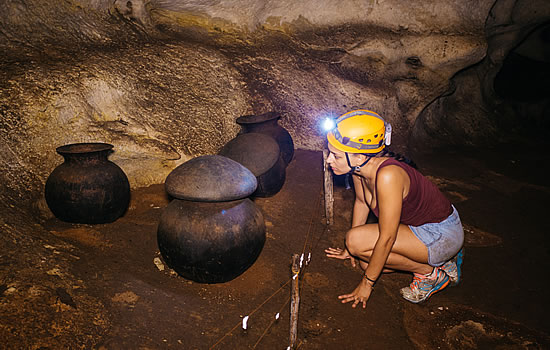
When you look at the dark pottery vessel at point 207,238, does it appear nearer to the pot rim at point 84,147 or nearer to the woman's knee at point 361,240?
the woman's knee at point 361,240

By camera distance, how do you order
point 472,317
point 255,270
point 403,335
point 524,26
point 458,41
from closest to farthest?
point 403,335
point 472,317
point 255,270
point 458,41
point 524,26

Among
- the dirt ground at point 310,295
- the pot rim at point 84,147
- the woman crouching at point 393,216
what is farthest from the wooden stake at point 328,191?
the pot rim at point 84,147

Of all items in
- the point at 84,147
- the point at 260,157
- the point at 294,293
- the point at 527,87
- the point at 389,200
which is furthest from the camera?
the point at 527,87

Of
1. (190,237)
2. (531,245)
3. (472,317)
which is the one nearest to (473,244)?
(531,245)

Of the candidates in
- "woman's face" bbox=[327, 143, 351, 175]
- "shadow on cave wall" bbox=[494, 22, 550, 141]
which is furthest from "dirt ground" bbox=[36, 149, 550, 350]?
"shadow on cave wall" bbox=[494, 22, 550, 141]

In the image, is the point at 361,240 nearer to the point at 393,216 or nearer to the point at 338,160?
the point at 393,216

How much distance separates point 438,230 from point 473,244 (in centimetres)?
177

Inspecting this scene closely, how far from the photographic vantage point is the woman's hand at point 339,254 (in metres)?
4.00

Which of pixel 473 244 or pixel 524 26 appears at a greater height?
pixel 524 26

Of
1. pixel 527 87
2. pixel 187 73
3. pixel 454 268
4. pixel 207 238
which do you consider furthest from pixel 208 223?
pixel 527 87

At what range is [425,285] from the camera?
131 inches

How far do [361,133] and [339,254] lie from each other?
177 centimetres

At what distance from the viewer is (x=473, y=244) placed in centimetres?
448

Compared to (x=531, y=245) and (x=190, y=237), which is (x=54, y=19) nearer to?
(x=190, y=237)
